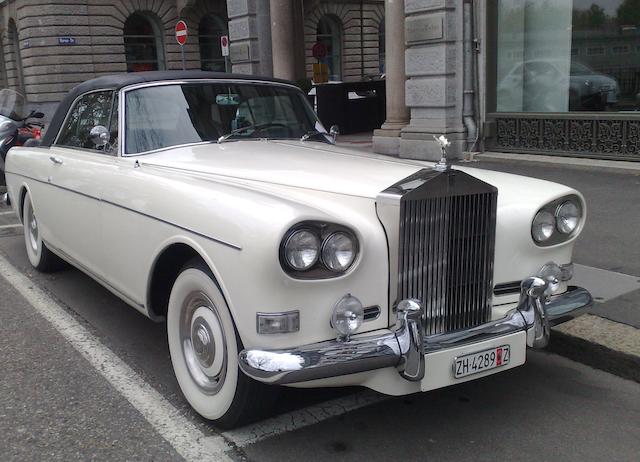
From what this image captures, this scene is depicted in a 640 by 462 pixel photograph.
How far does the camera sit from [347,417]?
331cm

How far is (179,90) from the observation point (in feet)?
14.2

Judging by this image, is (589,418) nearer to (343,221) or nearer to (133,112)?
(343,221)

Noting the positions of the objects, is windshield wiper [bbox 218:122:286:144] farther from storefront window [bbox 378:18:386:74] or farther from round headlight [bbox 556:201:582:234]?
storefront window [bbox 378:18:386:74]

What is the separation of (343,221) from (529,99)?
944 cm

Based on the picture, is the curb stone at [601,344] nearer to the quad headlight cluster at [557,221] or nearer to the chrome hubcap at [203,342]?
the quad headlight cluster at [557,221]

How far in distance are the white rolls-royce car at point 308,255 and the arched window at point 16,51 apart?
2838 centimetres

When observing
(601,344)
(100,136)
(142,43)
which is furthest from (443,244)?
(142,43)

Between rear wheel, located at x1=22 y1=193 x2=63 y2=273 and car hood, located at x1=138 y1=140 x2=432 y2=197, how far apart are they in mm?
2348

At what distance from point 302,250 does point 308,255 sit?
1.2 inches

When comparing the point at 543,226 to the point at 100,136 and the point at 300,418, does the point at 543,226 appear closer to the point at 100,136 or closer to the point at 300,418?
the point at 300,418

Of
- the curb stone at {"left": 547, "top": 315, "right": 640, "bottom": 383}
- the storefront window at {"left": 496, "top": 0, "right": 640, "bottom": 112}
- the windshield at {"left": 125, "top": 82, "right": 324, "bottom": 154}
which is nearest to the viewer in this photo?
the curb stone at {"left": 547, "top": 315, "right": 640, "bottom": 383}

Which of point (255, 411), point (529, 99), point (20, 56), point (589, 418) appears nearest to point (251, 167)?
point (255, 411)

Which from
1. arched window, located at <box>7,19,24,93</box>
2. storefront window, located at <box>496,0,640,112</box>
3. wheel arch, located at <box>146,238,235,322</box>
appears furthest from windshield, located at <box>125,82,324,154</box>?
arched window, located at <box>7,19,24,93</box>

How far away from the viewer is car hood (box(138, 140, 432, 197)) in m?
3.29
